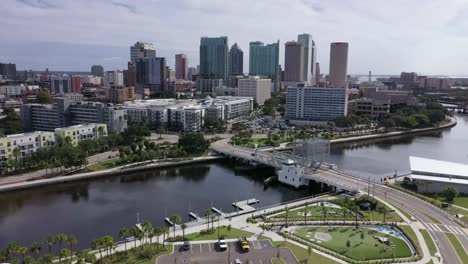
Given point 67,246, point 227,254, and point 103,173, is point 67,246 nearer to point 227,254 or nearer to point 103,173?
point 227,254

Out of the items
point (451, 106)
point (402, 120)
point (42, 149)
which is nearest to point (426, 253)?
point (42, 149)

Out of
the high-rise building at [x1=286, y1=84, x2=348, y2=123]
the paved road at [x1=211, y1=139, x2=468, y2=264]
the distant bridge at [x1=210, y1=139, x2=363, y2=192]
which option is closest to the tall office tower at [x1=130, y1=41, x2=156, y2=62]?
the high-rise building at [x1=286, y1=84, x2=348, y2=123]

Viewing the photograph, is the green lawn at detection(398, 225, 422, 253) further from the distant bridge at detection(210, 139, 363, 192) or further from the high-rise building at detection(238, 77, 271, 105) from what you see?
the high-rise building at detection(238, 77, 271, 105)

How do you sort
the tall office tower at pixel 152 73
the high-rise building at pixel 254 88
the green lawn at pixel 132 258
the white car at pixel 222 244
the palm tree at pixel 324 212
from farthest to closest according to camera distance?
the tall office tower at pixel 152 73 < the high-rise building at pixel 254 88 < the palm tree at pixel 324 212 < the white car at pixel 222 244 < the green lawn at pixel 132 258

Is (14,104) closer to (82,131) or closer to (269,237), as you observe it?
(82,131)

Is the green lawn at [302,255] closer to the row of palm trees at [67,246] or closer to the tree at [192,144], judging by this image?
the row of palm trees at [67,246]

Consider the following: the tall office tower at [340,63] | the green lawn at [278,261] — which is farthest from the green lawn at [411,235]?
the tall office tower at [340,63]

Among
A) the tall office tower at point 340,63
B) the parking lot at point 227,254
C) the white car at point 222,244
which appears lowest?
the parking lot at point 227,254
